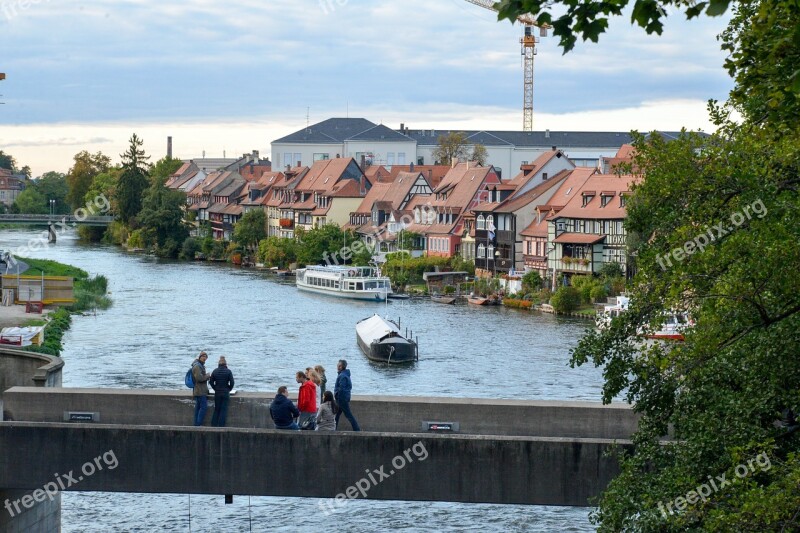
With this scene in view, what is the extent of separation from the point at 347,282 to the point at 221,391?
60055 millimetres

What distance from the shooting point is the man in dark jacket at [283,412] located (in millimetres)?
17495

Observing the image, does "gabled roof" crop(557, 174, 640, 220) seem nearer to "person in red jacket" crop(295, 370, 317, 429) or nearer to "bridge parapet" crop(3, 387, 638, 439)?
"bridge parapet" crop(3, 387, 638, 439)

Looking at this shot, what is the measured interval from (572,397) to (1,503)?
2263 cm

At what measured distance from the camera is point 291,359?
149 feet

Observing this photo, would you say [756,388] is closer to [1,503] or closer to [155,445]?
[155,445]

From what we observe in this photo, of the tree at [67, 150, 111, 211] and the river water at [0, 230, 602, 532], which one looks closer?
the river water at [0, 230, 602, 532]

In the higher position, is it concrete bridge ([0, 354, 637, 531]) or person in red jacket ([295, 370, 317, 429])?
person in red jacket ([295, 370, 317, 429])

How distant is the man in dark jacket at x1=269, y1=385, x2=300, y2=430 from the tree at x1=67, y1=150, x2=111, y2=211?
15143cm

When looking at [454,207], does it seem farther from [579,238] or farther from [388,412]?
[388,412]

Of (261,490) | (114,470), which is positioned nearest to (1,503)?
(114,470)

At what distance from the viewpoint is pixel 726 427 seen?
12.4 meters

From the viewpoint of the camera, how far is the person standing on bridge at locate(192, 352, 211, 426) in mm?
18406

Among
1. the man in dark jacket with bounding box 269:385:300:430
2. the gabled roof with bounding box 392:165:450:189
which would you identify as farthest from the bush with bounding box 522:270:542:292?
the man in dark jacket with bounding box 269:385:300:430

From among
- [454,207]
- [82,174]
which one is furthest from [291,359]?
[82,174]
